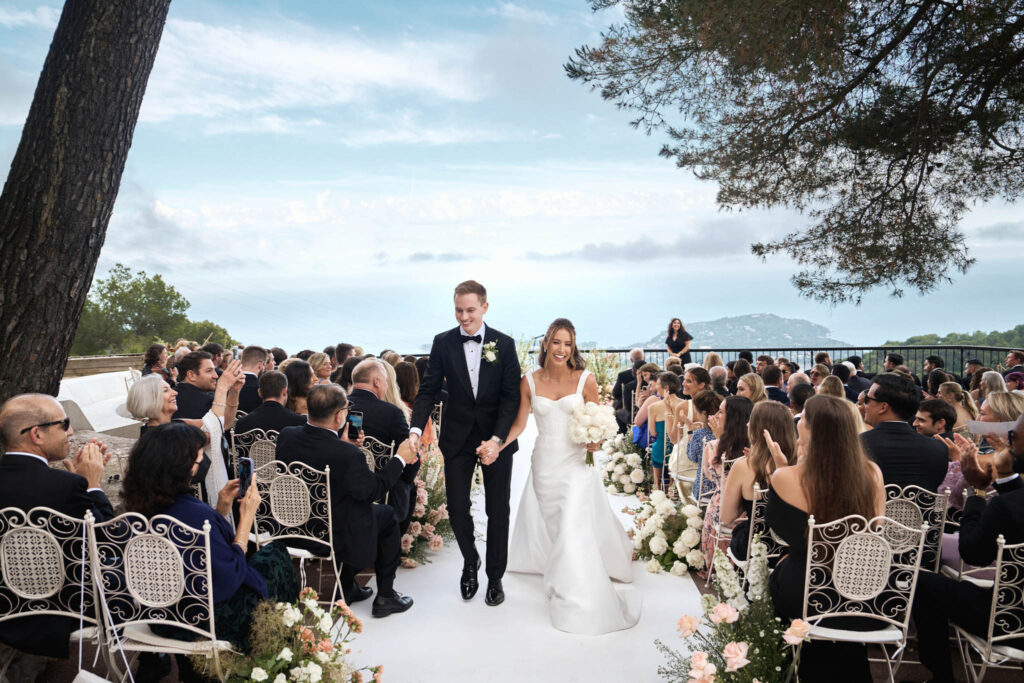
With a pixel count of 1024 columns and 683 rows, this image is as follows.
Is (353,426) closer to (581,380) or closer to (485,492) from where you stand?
(485,492)

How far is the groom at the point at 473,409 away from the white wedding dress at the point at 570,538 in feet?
0.74

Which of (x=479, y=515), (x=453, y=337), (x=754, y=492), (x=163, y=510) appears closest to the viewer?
(x=163, y=510)

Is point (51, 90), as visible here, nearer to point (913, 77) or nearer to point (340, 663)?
point (340, 663)

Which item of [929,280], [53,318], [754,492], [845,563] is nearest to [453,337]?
[754,492]

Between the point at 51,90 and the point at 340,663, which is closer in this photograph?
the point at 340,663

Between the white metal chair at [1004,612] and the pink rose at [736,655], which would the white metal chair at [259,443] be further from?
the white metal chair at [1004,612]

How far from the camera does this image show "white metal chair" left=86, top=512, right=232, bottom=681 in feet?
8.84

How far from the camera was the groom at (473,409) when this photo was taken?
4.43m

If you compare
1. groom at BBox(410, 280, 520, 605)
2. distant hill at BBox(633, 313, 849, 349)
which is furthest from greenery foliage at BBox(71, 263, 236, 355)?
groom at BBox(410, 280, 520, 605)

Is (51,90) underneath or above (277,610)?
above

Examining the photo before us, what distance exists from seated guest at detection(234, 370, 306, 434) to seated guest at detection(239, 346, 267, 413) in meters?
1.22

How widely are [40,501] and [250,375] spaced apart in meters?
3.14

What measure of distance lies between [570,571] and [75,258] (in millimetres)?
3225

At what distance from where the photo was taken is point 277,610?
2900mm
